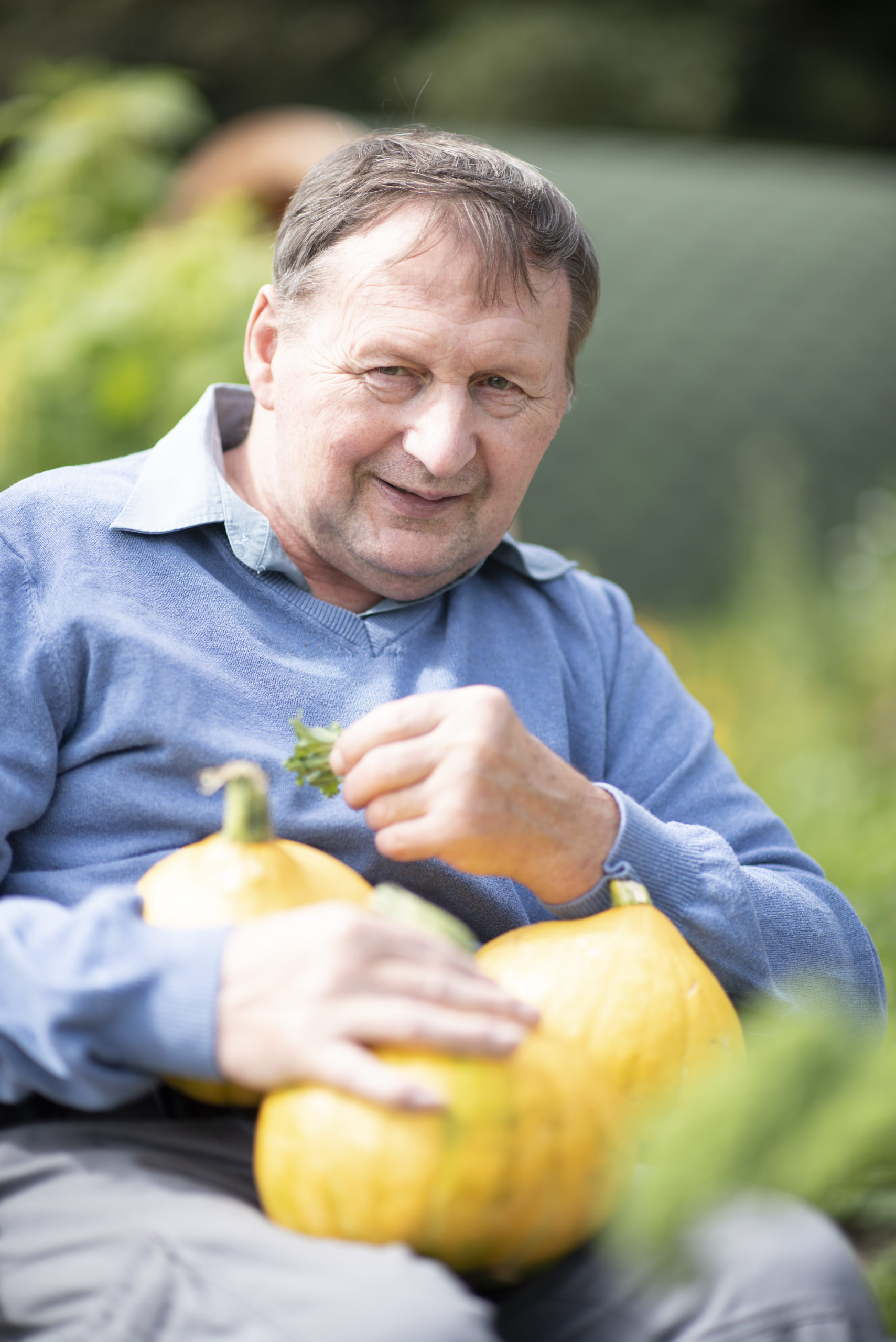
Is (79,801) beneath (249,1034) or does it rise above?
beneath

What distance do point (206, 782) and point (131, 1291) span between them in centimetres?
51

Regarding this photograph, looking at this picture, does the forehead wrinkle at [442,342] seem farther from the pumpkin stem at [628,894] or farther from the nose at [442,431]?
the pumpkin stem at [628,894]

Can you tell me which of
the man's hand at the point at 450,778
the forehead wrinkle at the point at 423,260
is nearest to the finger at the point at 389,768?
the man's hand at the point at 450,778

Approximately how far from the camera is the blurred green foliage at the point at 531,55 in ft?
30.9

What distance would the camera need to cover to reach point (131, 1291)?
1.25 metres

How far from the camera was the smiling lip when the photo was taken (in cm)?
189

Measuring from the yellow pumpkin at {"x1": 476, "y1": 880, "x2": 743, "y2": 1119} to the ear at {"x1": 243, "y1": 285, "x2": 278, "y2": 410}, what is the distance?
0.96 metres

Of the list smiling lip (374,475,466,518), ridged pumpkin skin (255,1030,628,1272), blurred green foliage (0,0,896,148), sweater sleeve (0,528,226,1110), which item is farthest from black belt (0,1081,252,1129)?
blurred green foliage (0,0,896,148)

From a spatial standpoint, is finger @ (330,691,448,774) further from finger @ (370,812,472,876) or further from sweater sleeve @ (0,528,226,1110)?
sweater sleeve @ (0,528,226,1110)

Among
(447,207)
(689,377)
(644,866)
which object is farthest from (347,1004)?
(689,377)

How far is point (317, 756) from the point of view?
5.02ft

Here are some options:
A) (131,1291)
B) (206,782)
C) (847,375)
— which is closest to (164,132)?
(847,375)

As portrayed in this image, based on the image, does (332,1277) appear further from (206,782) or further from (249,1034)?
(206,782)

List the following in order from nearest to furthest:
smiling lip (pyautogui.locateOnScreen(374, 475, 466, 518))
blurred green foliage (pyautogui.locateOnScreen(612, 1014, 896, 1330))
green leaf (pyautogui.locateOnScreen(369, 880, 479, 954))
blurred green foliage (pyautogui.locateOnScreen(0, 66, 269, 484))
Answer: blurred green foliage (pyautogui.locateOnScreen(612, 1014, 896, 1330)), green leaf (pyautogui.locateOnScreen(369, 880, 479, 954)), smiling lip (pyautogui.locateOnScreen(374, 475, 466, 518)), blurred green foliage (pyautogui.locateOnScreen(0, 66, 269, 484))
